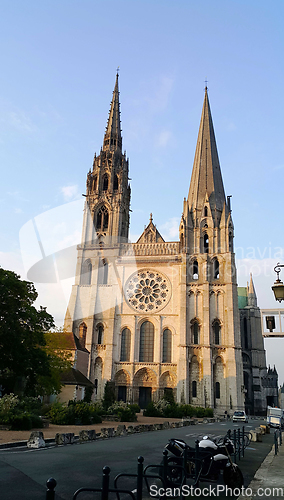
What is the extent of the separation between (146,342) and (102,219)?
17.2 meters

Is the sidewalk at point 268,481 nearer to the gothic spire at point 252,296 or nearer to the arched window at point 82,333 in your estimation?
the arched window at point 82,333

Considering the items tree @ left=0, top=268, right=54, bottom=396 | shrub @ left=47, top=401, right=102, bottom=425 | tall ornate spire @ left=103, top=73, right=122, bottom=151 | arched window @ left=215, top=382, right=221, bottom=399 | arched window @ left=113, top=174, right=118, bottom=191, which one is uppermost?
tall ornate spire @ left=103, top=73, right=122, bottom=151

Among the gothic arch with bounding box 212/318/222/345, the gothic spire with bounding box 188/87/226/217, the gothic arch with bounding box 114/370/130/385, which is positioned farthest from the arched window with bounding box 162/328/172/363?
the gothic spire with bounding box 188/87/226/217

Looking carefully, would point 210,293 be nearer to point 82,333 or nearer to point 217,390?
point 217,390

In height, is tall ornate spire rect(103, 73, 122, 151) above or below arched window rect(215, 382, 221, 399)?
above

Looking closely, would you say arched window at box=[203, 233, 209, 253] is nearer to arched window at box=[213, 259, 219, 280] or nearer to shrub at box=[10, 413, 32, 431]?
arched window at box=[213, 259, 219, 280]

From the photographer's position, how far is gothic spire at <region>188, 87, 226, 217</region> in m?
50.0

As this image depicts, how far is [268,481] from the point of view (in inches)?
319

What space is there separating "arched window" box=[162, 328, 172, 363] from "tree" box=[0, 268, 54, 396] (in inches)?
785

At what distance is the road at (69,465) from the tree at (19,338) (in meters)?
11.0

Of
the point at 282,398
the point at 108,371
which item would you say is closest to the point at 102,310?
the point at 108,371

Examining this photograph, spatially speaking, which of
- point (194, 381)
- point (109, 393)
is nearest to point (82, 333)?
point (109, 393)

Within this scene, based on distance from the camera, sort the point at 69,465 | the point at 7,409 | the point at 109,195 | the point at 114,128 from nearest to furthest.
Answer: the point at 69,465, the point at 7,409, the point at 109,195, the point at 114,128

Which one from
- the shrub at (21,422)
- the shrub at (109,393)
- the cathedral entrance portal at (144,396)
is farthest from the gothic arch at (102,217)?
the shrub at (21,422)
